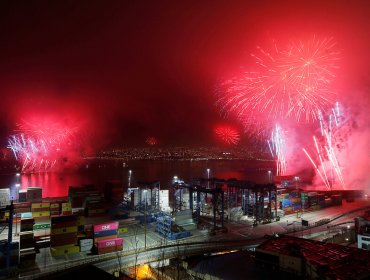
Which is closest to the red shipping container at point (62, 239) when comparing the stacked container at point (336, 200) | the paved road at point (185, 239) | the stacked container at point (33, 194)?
the paved road at point (185, 239)

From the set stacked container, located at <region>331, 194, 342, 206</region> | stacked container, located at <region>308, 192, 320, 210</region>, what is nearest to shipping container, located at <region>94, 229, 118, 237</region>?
stacked container, located at <region>308, 192, 320, 210</region>

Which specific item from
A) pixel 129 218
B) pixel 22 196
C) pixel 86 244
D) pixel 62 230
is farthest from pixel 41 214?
pixel 86 244

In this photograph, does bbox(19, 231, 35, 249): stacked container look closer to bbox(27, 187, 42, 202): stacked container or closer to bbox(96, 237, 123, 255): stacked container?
bbox(96, 237, 123, 255): stacked container

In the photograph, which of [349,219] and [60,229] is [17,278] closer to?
[60,229]

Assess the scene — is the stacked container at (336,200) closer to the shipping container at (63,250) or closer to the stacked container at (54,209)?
the shipping container at (63,250)

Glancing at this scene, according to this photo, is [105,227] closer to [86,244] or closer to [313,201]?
[86,244]
